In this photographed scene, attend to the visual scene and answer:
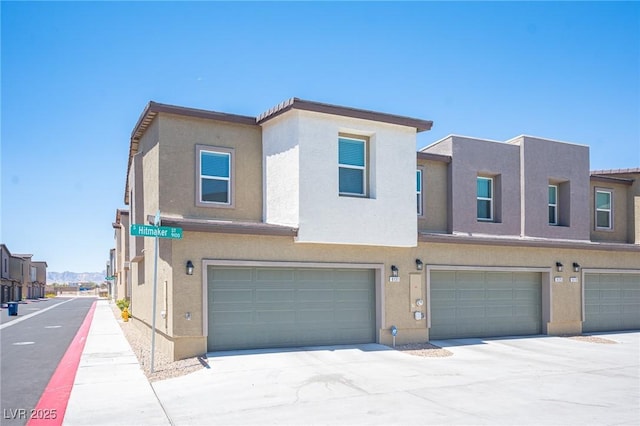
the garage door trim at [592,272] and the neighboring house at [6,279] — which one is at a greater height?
the garage door trim at [592,272]

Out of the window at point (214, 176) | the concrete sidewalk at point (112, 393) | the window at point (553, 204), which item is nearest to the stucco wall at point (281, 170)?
the window at point (214, 176)

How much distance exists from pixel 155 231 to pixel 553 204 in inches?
587

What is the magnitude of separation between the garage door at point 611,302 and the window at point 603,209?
2184 mm

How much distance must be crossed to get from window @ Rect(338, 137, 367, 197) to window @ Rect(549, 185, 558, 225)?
879 cm

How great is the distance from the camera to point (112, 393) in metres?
9.62

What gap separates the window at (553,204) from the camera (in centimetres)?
1969

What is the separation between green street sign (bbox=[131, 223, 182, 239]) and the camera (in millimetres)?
10930

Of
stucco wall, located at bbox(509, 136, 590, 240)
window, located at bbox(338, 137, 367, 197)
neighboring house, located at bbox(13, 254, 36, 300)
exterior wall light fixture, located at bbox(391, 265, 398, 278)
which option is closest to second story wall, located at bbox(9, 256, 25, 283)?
neighboring house, located at bbox(13, 254, 36, 300)

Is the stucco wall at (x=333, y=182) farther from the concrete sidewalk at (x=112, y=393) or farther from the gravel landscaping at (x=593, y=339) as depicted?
the gravel landscaping at (x=593, y=339)

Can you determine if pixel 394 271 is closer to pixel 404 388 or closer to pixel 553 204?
pixel 404 388

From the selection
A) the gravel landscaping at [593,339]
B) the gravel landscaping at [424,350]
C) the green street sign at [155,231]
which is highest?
the green street sign at [155,231]

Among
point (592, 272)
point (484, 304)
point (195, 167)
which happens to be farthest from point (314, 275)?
point (592, 272)

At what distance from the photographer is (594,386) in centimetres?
1048

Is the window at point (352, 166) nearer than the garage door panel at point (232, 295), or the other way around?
the garage door panel at point (232, 295)
